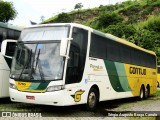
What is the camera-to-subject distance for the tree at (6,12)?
33.3 meters

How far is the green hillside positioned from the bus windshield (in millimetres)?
34470

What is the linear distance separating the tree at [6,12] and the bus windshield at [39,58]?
21901 millimetres

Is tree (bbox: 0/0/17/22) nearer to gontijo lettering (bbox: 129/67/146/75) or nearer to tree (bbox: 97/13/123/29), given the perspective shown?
gontijo lettering (bbox: 129/67/146/75)

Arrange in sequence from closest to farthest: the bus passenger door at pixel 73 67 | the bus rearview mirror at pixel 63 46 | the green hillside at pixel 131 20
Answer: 1. the bus rearview mirror at pixel 63 46
2. the bus passenger door at pixel 73 67
3. the green hillside at pixel 131 20

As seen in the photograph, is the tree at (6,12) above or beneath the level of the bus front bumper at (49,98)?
above

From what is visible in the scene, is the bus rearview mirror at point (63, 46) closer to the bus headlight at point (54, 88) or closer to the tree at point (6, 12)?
the bus headlight at point (54, 88)

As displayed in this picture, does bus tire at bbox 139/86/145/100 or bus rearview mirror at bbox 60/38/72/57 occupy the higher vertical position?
bus rearview mirror at bbox 60/38/72/57

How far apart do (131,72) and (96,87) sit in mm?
4885

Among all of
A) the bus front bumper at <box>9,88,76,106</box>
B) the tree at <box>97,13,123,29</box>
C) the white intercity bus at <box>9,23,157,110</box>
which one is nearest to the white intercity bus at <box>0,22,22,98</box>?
the white intercity bus at <box>9,23,157,110</box>

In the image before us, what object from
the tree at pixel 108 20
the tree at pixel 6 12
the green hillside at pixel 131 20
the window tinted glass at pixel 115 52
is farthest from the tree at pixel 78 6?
the window tinted glass at pixel 115 52

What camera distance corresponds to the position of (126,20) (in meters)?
69.9

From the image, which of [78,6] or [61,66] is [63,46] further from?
[78,6]

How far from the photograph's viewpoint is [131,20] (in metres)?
67.4

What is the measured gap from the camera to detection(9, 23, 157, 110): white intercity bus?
1100cm
